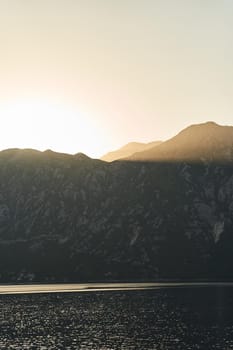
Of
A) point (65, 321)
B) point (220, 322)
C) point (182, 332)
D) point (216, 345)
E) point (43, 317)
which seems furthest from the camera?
point (43, 317)

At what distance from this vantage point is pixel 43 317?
633 feet

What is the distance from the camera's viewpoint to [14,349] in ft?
412

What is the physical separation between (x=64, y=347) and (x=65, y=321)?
174 feet

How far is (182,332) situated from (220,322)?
17.4 metres

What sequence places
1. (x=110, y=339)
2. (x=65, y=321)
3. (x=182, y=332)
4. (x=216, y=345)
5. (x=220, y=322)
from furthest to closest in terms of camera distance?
(x=65, y=321)
(x=220, y=322)
(x=182, y=332)
(x=110, y=339)
(x=216, y=345)

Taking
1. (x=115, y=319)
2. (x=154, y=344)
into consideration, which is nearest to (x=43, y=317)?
(x=115, y=319)

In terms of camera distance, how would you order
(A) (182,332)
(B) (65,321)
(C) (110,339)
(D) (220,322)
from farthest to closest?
(B) (65,321) → (D) (220,322) → (A) (182,332) → (C) (110,339)

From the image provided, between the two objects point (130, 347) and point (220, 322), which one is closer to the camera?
point (130, 347)

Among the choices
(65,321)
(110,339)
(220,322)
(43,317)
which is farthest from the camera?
(43,317)

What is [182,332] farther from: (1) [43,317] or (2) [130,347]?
(1) [43,317]

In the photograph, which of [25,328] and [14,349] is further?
[25,328]

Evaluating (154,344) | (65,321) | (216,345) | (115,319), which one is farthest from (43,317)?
(216,345)

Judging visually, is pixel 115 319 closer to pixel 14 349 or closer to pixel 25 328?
pixel 25 328

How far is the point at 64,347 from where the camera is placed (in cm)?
12900
